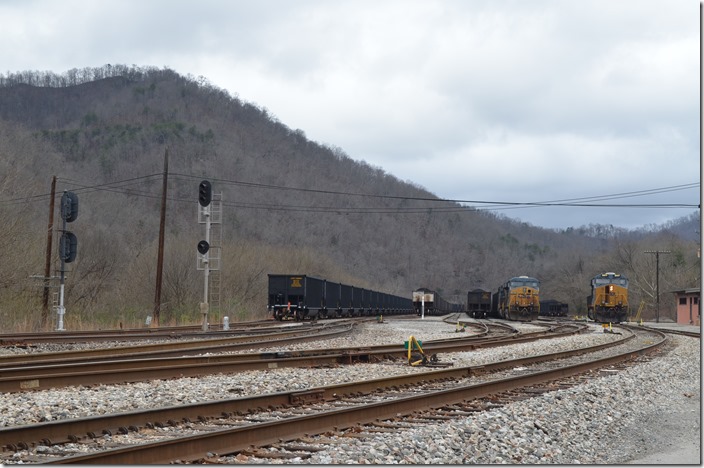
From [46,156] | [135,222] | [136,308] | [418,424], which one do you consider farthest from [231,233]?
[418,424]

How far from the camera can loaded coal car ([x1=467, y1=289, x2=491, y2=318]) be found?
65875mm

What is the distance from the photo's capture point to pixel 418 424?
8633 millimetres

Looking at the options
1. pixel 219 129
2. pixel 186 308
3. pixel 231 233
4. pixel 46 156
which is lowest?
pixel 186 308

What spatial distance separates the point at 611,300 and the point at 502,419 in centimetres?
4455

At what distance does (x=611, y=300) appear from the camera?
5053 centimetres

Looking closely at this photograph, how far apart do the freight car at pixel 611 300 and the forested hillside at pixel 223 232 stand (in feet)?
45.9

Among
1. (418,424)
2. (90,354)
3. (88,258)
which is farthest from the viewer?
(88,258)

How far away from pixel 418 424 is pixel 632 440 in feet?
8.82

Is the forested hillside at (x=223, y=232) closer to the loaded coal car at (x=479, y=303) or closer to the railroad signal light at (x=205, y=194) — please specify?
the railroad signal light at (x=205, y=194)

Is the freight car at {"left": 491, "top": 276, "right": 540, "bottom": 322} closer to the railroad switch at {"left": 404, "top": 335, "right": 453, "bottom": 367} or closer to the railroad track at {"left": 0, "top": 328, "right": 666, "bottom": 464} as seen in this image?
the railroad switch at {"left": 404, "top": 335, "right": 453, "bottom": 367}

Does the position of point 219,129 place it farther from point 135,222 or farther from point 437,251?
point 135,222

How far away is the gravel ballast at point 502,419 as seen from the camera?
7.31 m

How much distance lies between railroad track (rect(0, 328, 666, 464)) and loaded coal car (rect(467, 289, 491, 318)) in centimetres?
5395

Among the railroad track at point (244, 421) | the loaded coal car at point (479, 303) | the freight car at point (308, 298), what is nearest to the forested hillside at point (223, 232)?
the freight car at point (308, 298)
